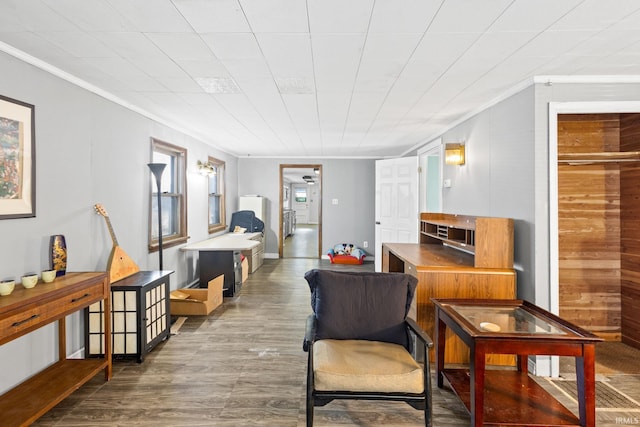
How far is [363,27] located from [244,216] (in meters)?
5.42

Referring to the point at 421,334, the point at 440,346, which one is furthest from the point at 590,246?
the point at 421,334

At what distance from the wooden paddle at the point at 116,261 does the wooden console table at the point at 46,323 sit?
52cm

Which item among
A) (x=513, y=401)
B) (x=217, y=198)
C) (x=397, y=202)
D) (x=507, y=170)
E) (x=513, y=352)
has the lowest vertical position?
(x=513, y=401)

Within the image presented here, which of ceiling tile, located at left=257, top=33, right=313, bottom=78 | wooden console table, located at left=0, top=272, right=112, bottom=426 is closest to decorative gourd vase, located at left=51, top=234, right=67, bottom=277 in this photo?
wooden console table, located at left=0, top=272, right=112, bottom=426

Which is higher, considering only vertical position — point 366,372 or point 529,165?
point 529,165

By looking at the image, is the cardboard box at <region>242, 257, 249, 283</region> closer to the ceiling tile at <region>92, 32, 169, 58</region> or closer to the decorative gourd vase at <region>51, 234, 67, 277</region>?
A: the decorative gourd vase at <region>51, 234, 67, 277</region>

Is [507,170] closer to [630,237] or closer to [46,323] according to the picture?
[630,237]

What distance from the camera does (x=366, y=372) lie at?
1.76 m

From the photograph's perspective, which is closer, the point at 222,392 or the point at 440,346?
the point at 222,392

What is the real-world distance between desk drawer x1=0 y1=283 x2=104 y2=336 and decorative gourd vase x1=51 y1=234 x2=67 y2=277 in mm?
307

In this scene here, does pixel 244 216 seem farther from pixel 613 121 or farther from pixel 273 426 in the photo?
pixel 613 121

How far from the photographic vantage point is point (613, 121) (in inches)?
116

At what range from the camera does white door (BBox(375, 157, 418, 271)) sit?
5.14m

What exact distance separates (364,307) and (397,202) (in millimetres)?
3500
